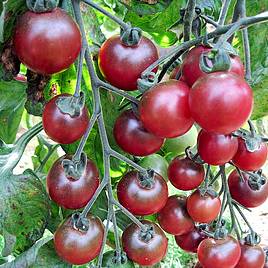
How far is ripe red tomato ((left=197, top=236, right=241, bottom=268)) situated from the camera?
90 centimetres

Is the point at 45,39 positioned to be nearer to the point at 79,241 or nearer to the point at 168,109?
the point at 168,109

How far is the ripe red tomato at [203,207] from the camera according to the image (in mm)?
887

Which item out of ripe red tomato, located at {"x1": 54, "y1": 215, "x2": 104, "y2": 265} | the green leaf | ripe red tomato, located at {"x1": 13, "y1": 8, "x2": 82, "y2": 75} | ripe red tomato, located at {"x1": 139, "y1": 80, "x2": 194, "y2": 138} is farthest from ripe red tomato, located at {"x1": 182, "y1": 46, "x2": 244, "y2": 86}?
the green leaf

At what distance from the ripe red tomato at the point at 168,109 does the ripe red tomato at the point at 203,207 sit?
0.86 feet

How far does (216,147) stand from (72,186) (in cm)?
19

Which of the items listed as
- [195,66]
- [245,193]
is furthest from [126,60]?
[245,193]

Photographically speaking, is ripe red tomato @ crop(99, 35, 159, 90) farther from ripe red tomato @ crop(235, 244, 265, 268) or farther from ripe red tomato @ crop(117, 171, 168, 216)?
ripe red tomato @ crop(235, 244, 265, 268)

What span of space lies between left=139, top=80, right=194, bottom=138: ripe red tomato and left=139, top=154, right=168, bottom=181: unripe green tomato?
0.34m

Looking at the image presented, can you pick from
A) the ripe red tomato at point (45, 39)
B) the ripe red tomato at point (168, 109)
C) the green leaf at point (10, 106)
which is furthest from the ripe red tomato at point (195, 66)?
the green leaf at point (10, 106)

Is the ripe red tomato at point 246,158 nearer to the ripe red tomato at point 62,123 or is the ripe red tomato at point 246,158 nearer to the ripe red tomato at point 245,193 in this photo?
the ripe red tomato at point 245,193

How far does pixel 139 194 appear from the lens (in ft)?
2.59

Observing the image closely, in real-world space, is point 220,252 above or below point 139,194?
below

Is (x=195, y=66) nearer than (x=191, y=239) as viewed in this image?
Yes

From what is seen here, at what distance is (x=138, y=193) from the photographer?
0.79 metres
